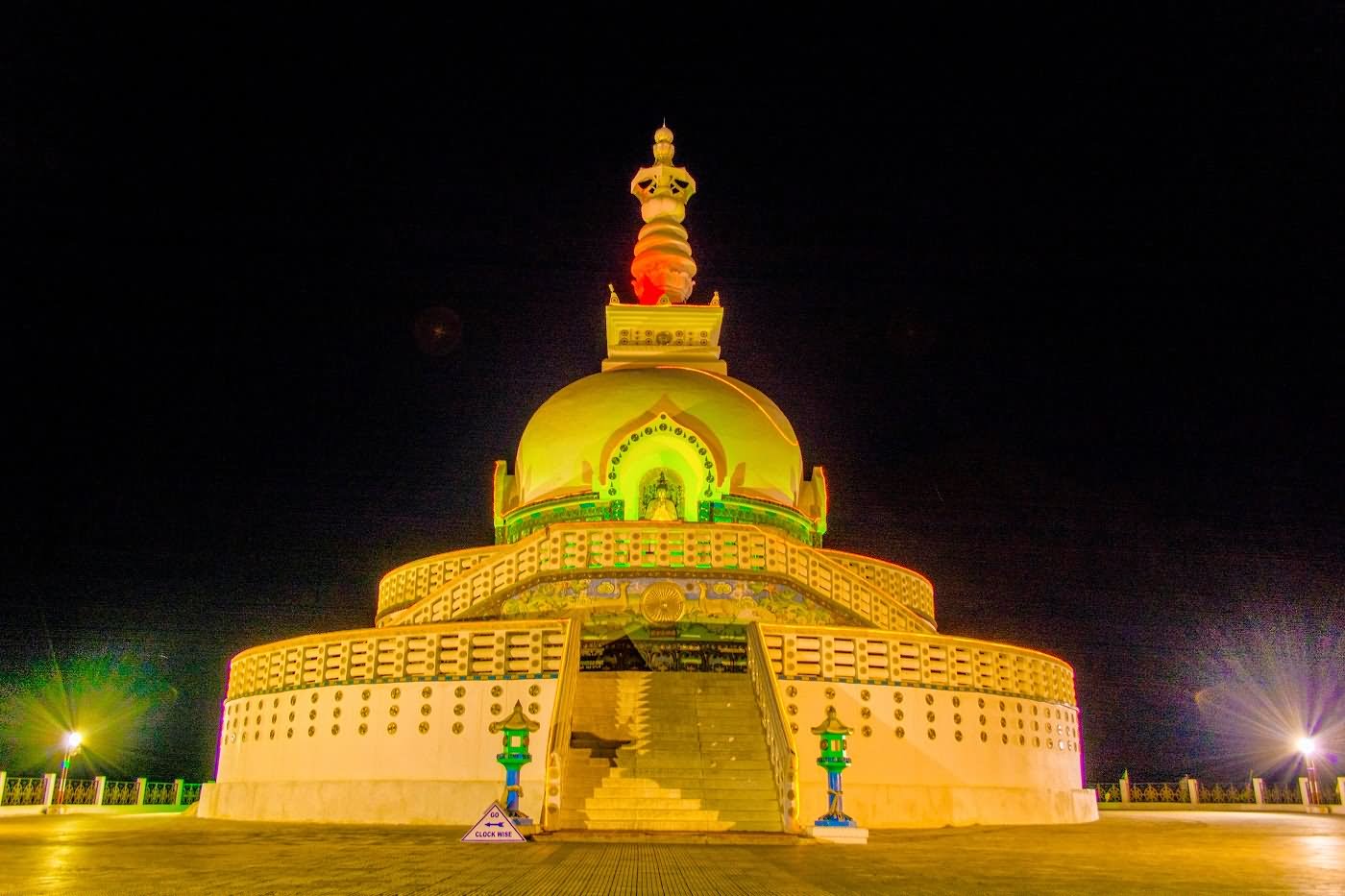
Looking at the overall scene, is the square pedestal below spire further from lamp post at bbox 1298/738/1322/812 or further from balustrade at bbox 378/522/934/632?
lamp post at bbox 1298/738/1322/812

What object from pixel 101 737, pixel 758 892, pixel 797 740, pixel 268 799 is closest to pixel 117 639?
pixel 101 737

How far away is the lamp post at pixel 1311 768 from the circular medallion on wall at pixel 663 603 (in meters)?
15.3

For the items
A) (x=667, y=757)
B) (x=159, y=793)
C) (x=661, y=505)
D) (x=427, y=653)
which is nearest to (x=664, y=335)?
(x=661, y=505)

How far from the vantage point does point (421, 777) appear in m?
16.3

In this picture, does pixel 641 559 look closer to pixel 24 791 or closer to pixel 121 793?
pixel 24 791

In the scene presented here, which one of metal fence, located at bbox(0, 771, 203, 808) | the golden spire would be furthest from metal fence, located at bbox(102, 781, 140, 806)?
the golden spire

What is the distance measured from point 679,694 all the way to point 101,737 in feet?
67.1

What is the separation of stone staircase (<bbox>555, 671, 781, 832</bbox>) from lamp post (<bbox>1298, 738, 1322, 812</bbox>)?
15.7m

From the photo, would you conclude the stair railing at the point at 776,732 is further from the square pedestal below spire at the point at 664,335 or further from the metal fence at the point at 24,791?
the metal fence at the point at 24,791

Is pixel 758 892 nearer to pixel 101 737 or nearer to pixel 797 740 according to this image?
pixel 797 740

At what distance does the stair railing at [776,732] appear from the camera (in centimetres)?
1324

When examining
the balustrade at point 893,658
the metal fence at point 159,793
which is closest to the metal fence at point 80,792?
the metal fence at point 159,793

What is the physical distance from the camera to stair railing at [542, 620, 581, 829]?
43.1 ft

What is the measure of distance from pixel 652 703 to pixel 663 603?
409 centimetres
